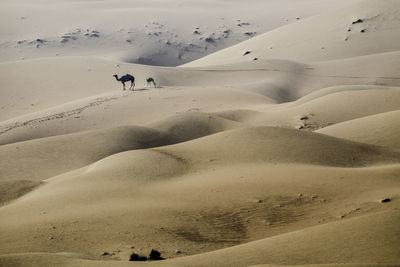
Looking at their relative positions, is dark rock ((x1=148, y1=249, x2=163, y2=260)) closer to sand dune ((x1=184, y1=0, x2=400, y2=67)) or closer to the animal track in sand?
the animal track in sand

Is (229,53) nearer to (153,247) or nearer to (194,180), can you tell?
(194,180)

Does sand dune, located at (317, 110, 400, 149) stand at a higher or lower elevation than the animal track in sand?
higher

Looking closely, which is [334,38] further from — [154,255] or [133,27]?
[154,255]

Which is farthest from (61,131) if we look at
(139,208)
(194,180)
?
(139,208)

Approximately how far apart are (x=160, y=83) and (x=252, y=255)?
961 inches

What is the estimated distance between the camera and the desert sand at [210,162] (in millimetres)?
6383

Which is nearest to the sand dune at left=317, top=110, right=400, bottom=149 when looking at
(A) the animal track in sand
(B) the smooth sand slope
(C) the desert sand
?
(C) the desert sand

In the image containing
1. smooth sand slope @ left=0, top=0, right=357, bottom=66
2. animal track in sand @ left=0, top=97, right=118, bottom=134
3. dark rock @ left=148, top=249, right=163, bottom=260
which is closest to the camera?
dark rock @ left=148, top=249, right=163, bottom=260

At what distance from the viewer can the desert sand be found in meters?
6.38

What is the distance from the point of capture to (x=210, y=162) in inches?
486

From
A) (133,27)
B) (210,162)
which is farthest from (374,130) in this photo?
(133,27)

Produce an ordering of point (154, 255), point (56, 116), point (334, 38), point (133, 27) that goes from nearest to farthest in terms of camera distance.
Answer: point (154, 255) < point (56, 116) < point (334, 38) < point (133, 27)

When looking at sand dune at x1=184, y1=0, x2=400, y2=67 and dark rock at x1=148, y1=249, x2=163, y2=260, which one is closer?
dark rock at x1=148, y1=249, x2=163, y2=260

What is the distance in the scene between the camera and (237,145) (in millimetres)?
13312
